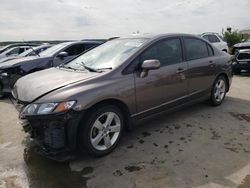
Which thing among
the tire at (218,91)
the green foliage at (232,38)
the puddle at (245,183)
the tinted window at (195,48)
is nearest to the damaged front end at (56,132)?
the puddle at (245,183)

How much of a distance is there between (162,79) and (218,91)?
2053mm

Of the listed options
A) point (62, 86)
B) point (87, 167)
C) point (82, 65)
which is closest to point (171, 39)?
point (82, 65)

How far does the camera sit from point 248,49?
10070 millimetres

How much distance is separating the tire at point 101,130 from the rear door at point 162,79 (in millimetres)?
435

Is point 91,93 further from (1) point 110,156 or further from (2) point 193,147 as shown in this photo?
(2) point 193,147

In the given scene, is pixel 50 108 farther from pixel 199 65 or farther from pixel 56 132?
pixel 199 65

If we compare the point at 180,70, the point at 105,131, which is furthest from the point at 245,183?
the point at 180,70

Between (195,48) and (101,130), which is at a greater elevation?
(195,48)

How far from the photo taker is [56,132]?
11.1 feet

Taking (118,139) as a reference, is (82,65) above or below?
above

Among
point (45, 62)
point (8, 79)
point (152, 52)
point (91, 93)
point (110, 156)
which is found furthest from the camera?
point (45, 62)

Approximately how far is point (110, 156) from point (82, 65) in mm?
1525

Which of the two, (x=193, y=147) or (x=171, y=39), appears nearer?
(x=193, y=147)

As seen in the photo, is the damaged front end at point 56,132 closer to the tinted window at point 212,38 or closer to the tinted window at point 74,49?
the tinted window at point 74,49
